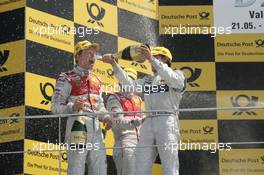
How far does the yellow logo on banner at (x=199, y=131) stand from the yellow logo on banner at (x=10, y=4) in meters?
1.91

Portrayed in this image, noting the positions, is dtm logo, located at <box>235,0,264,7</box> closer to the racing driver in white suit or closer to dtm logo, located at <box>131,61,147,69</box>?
dtm logo, located at <box>131,61,147,69</box>

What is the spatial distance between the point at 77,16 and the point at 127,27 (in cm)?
64

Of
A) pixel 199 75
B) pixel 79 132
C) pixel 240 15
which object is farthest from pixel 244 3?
pixel 79 132

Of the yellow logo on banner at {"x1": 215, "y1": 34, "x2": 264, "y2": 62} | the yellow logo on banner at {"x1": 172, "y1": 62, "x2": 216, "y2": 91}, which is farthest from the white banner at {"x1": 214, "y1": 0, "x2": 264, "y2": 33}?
the yellow logo on banner at {"x1": 172, "y1": 62, "x2": 216, "y2": 91}

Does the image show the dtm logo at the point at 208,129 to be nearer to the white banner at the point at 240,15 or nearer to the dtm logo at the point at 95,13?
the white banner at the point at 240,15

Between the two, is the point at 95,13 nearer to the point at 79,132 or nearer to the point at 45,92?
the point at 45,92

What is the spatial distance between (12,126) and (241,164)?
237 cm

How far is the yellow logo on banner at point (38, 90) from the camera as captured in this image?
8.16 metres

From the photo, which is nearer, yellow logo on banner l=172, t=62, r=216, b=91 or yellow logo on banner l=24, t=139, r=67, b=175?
yellow logo on banner l=24, t=139, r=67, b=175

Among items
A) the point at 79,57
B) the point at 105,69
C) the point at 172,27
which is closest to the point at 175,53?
the point at 172,27

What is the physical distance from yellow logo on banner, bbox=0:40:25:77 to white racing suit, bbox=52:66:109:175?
4.08 feet

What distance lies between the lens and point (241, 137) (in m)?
7.86

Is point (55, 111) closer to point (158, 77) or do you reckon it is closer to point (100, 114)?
point (100, 114)

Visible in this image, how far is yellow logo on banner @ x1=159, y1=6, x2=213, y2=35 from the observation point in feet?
30.4
